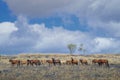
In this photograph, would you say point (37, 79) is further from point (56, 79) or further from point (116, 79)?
point (116, 79)

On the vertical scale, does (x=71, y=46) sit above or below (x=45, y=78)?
above

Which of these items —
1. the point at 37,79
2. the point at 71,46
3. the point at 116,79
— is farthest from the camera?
the point at 71,46

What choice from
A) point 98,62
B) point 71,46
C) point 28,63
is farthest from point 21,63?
point 71,46

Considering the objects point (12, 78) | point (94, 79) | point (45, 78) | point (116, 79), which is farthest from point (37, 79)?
point (116, 79)

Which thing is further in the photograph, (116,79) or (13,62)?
(13,62)

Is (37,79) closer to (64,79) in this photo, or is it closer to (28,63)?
(64,79)

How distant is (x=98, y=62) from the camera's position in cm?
5878

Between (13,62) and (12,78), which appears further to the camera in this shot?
(13,62)

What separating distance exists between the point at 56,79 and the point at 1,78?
21.2 ft

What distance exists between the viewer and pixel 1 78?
36000mm

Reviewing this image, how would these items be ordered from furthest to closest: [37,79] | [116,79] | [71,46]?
1. [71,46]
2. [37,79]
3. [116,79]

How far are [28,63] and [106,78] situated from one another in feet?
93.0

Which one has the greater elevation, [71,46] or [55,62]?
[71,46]

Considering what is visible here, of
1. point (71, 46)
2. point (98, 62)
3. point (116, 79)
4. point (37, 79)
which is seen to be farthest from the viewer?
point (71, 46)
